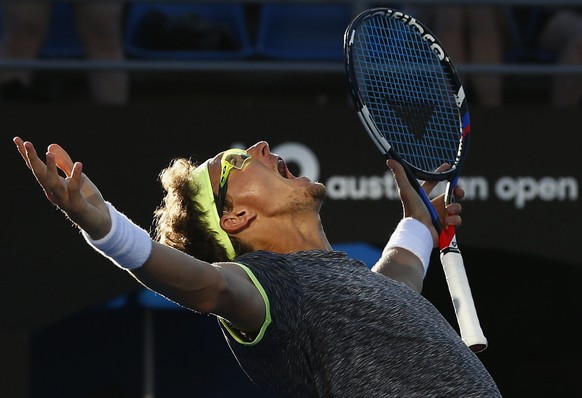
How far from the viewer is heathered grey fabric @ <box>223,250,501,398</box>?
11.8ft

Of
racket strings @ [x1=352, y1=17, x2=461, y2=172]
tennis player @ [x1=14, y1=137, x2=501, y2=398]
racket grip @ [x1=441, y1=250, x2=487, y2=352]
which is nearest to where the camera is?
tennis player @ [x1=14, y1=137, x2=501, y2=398]

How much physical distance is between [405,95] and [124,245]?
2.00 meters

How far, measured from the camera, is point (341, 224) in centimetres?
630

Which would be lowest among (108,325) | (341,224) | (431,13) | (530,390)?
(530,390)

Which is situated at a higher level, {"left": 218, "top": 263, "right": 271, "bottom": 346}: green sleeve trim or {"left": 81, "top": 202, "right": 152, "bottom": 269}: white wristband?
{"left": 81, "top": 202, "right": 152, "bottom": 269}: white wristband

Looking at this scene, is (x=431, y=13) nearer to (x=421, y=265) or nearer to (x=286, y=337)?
(x=421, y=265)

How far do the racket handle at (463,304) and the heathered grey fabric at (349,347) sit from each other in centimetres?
34

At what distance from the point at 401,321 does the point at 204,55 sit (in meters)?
3.48

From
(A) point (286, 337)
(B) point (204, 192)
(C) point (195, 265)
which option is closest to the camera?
(C) point (195, 265)

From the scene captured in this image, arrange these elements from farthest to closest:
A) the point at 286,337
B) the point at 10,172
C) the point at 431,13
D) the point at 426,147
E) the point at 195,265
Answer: the point at 431,13, the point at 10,172, the point at 426,147, the point at 286,337, the point at 195,265

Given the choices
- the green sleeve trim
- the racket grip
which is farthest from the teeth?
the green sleeve trim

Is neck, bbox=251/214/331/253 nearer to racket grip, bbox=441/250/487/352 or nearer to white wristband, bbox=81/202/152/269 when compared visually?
racket grip, bbox=441/250/487/352

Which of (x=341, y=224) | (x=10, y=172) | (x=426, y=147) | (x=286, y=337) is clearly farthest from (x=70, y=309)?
(x=286, y=337)

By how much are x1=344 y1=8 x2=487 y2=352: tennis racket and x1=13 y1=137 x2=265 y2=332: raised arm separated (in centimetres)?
105
